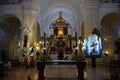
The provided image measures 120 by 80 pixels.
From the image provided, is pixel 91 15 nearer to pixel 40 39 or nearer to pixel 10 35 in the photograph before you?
pixel 40 39

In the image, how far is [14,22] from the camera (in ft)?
77.6

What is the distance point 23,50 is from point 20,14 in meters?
→ 4.25

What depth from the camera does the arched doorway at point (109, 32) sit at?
22653mm

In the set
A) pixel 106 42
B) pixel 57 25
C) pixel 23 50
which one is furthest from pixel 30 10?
pixel 57 25

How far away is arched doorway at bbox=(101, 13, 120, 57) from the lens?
22.7m

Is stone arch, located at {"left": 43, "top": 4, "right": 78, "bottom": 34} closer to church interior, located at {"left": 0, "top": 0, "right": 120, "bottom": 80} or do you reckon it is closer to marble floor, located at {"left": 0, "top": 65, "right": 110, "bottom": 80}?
church interior, located at {"left": 0, "top": 0, "right": 120, "bottom": 80}

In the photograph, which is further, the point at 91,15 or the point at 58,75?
the point at 91,15

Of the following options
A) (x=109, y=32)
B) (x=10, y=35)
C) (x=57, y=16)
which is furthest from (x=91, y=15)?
(x=57, y=16)

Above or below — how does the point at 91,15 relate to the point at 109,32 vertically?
above

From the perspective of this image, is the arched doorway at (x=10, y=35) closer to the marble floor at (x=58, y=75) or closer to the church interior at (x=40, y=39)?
the church interior at (x=40, y=39)

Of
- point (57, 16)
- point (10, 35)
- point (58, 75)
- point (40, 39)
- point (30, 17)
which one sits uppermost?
point (57, 16)

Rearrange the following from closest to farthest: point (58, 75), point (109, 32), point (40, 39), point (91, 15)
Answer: point (58, 75) → point (91, 15) → point (40, 39) → point (109, 32)

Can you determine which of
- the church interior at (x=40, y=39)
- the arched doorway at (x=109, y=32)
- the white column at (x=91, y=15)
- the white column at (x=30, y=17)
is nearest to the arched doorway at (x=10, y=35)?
the church interior at (x=40, y=39)

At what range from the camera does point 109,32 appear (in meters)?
24.2
